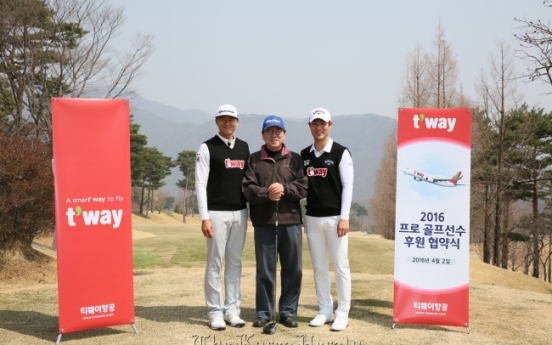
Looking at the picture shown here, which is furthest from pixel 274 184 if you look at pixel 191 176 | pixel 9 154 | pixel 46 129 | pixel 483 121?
pixel 191 176

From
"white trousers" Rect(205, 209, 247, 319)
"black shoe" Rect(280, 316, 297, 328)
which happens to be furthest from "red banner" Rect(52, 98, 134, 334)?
"black shoe" Rect(280, 316, 297, 328)

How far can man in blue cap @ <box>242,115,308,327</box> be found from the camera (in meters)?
5.15

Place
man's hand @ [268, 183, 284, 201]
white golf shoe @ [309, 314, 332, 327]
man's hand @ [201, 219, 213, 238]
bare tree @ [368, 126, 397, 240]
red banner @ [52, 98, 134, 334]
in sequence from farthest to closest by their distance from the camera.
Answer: bare tree @ [368, 126, 397, 240] < white golf shoe @ [309, 314, 332, 327] < man's hand @ [201, 219, 213, 238] < man's hand @ [268, 183, 284, 201] < red banner @ [52, 98, 134, 334]

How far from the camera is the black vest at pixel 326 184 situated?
5219 mm

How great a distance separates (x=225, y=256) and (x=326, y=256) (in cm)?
99

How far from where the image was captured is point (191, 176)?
65.6 m

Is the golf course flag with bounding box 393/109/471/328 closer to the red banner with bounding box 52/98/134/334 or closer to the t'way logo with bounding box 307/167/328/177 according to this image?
the t'way logo with bounding box 307/167/328/177

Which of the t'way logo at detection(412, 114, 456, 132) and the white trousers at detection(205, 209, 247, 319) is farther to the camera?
the t'way logo at detection(412, 114, 456, 132)

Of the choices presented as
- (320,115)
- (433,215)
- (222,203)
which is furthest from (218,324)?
(433,215)

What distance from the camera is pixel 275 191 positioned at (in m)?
5.00

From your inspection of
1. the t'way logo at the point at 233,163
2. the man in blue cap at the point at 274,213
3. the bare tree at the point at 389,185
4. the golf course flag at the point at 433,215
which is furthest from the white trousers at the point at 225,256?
Answer: the bare tree at the point at 389,185

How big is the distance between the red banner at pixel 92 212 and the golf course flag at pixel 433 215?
2.68 metres

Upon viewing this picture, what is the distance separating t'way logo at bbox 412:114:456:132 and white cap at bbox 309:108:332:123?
0.94 m

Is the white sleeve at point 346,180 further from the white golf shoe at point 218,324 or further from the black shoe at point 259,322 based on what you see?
the white golf shoe at point 218,324
